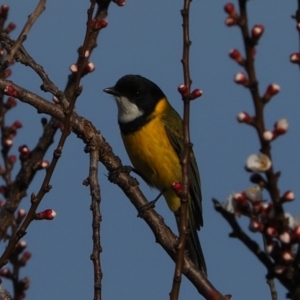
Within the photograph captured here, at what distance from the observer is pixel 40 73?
487 cm

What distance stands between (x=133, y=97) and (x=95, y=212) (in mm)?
4652

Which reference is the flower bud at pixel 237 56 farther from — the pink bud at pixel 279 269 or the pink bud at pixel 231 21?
the pink bud at pixel 279 269

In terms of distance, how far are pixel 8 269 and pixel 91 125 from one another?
3.72 feet

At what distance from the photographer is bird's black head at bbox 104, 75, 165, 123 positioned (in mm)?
8273

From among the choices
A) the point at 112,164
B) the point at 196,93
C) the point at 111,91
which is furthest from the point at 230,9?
the point at 111,91

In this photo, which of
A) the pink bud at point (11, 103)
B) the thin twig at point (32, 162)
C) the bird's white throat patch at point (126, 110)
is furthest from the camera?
the bird's white throat patch at point (126, 110)

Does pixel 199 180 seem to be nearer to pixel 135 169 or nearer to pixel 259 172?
pixel 135 169

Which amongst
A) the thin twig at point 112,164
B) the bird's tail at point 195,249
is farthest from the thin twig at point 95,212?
the bird's tail at point 195,249

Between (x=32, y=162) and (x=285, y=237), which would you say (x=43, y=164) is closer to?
(x=32, y=162)

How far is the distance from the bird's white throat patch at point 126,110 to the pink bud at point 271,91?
5.43m

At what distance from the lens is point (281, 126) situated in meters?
2.76

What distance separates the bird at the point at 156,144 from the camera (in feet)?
26.0

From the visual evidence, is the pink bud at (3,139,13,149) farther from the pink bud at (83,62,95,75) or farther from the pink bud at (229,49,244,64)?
the pink bud at (229,49,244,64)

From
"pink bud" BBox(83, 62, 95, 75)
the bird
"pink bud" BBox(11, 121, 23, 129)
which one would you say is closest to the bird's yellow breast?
the bird
